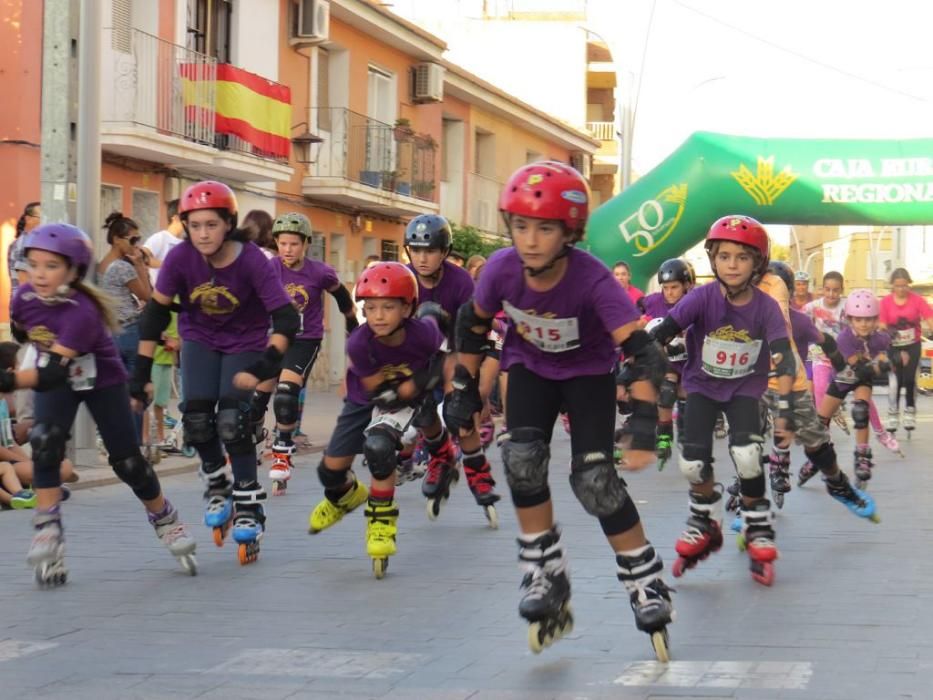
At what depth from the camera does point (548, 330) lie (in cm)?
588

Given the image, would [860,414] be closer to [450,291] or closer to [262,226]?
[450,291]

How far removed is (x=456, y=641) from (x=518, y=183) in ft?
5.61

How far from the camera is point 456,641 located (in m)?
6.01

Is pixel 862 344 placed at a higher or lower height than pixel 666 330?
lower

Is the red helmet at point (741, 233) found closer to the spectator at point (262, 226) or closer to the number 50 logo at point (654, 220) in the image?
the spectator at point (262, 226)

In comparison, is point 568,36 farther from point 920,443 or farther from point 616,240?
point 920,443

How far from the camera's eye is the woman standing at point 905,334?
1772cm

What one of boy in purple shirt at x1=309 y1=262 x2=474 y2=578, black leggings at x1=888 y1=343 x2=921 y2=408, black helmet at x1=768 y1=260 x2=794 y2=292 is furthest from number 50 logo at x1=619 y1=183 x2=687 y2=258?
boy in purple shirt at x1=309 y1=262 x2=474 y2=578

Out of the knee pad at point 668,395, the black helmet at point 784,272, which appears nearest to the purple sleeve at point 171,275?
the black helmet at point 784,272

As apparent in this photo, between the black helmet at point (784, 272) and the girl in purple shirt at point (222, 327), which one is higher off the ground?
the black helmet at point (784, 272)

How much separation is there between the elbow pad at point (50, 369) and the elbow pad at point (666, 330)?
268 cm

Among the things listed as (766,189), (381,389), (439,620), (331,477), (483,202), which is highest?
(483,202)

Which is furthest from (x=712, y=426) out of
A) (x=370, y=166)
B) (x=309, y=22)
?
(x=370, y=166)

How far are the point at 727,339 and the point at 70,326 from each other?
3064mm
